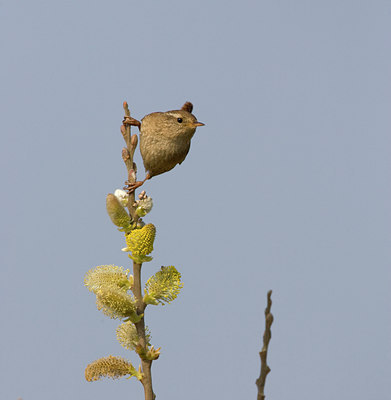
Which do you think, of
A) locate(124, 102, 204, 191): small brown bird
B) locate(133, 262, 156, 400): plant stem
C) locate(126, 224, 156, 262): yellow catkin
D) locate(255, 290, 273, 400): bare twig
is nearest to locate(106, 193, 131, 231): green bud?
locate(126, 224, 156, 262): yellow catkin

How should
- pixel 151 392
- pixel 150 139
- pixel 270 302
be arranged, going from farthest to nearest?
pixel 150 139 < pixel 151 392 < pixel 270 302

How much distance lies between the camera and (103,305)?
2910 mm

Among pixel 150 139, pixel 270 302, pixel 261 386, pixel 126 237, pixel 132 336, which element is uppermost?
pixel 150 139

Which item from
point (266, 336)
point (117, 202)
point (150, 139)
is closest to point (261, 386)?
point (266, 336)

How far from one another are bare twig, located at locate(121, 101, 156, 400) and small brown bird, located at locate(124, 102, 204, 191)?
0.42ft

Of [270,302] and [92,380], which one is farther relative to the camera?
[92,380]

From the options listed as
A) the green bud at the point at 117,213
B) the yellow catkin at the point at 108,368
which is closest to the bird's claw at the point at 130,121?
the green bud at the point at 117,213

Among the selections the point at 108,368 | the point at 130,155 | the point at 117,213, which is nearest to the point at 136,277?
the point at 117,213

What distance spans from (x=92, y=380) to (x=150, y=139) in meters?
1.26

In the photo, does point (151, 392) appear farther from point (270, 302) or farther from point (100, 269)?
point (270, 302)

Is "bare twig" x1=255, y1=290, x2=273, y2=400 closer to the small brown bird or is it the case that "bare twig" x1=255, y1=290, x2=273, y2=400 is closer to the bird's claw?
the small brown bird

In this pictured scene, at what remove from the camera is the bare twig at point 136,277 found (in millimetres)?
2892

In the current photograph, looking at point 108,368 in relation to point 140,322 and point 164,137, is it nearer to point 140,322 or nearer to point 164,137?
point 140,322

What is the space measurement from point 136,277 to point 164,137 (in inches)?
31.0
